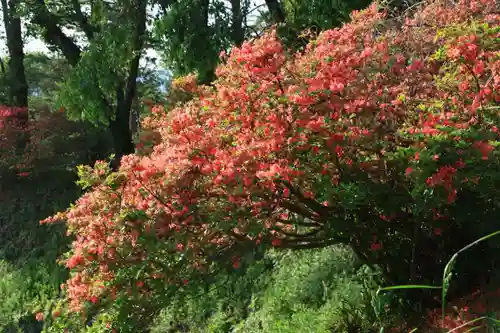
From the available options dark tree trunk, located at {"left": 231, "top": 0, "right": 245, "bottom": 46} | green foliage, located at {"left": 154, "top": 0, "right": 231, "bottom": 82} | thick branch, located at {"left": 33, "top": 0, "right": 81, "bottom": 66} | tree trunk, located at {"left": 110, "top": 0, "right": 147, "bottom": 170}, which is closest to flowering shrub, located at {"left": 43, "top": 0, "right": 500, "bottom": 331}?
green foliage, located at {"left": 154, "top": 0, "right": 231, "bottom": 82}

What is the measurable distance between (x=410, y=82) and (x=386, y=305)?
8.10 ft

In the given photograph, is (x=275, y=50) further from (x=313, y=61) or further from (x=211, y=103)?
(x=211, y=103)

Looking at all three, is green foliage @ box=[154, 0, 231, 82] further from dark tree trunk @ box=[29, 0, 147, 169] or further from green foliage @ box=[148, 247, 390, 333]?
green foliage @ box=[148, 247, 390, 333]

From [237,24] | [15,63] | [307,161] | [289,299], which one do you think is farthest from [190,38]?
[15,63]

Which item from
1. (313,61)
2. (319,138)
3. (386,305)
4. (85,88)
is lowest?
(386,305)

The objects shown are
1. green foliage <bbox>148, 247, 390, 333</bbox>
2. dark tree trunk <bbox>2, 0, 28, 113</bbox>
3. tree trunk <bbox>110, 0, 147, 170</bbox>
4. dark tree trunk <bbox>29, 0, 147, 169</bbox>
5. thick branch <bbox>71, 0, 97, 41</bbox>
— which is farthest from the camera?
dark tree trunk <bbox>2, 0, 28, 113</bbox>

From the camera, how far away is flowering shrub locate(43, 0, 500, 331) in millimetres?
3814

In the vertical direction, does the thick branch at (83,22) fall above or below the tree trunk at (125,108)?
above

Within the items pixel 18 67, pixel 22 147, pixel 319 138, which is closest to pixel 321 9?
pixel 319 138

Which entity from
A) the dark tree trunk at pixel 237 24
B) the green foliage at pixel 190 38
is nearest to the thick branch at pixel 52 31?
the green foliage at pixel 190 38

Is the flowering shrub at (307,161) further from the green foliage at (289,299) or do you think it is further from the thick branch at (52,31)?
the thick branch at (52,31)

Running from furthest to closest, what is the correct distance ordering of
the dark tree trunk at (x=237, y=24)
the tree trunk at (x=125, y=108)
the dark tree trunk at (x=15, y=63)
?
the dark tree trunk at (x=15, y=63)
the tree trunk at (x=125, y=108)
the dark tree trunk at (x=237, y=24)

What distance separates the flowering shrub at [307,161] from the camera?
381 centimetres

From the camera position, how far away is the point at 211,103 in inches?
192
